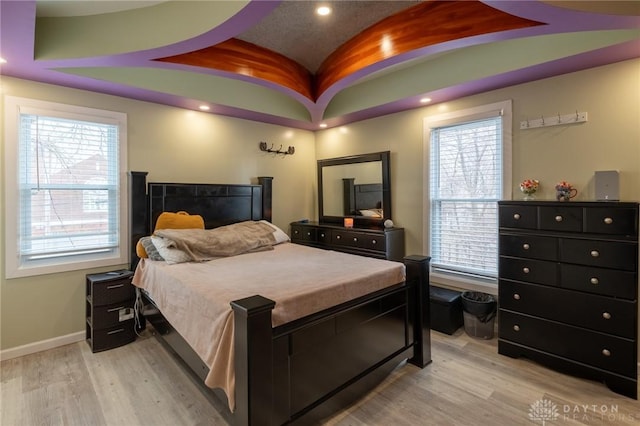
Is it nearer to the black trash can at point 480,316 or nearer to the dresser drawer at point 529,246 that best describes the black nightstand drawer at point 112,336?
the black trash can at point 480,316

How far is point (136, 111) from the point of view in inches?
129

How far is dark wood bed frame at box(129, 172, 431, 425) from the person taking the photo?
4.81ft

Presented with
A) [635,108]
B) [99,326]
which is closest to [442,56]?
[635,108]

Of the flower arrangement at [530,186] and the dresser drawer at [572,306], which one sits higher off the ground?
the flower arrangement at [530,186]

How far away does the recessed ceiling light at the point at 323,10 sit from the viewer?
2.46 metres

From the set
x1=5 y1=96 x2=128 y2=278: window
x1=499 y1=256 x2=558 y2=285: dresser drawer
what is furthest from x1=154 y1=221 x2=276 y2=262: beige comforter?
x1=499 y1=256 x2=558 y2=285: dresser drawer

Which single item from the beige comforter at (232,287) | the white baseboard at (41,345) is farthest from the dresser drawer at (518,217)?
the white baseboard at (41,345)

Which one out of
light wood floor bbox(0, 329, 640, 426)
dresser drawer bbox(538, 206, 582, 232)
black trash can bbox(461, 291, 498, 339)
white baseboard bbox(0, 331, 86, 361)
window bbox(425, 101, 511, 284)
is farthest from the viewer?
window bbox(425, 101, 511, 284)

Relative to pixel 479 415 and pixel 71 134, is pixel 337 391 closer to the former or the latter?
pixel 479 415

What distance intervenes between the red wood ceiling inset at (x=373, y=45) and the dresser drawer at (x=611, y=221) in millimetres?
1386

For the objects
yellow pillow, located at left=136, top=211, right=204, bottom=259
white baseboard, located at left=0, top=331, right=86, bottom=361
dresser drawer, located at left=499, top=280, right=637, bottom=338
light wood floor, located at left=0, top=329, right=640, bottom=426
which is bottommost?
light wood floor, located at left=0, top=329, right=640, bottom=426

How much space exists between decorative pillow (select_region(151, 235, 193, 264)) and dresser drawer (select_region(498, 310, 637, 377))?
2.84 meters

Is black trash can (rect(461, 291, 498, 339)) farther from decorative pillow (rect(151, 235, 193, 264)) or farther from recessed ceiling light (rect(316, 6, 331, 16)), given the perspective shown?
recessed ceiling light (rect(316, 6, 331, 16))

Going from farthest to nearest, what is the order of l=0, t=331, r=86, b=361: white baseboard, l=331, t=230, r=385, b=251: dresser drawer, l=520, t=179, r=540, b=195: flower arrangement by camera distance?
1. l=331, t=230, r=385, b=251: dresser drawer
2. l=520, t=179, r=540, b=195: flower arrangement
3. l=0, t=331, r=86, b=361: white baseboard
